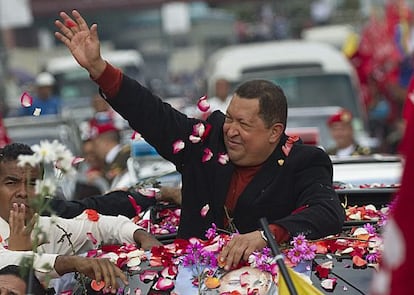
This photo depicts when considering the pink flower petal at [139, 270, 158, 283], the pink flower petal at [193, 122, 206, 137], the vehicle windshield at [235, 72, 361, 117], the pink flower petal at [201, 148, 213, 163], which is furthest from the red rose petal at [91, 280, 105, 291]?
the vehicle windshield at [235, 72, 361, 117]

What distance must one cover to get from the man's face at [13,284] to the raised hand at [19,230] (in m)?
0.24

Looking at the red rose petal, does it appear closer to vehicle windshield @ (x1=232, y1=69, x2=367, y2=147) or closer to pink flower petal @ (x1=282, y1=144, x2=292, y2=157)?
pink flower petal @ (x1=282, y1=144, x2=292, y2=157)

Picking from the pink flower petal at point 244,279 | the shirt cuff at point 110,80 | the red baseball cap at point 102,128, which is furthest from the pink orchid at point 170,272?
the red baseball cap at point 102,128

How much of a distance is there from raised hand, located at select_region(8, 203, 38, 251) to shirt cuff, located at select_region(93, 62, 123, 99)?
0.82 metres

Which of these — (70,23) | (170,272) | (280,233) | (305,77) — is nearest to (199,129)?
(70,23)

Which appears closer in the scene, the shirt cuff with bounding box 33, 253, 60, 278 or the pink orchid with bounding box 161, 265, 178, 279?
the shirt cuff with bounding box 33, 253, 60, 278

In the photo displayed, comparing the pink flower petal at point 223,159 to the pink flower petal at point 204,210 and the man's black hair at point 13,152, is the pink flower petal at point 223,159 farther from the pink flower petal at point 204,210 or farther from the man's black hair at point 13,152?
the man's black hair at point 13,152

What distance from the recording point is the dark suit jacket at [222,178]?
4930 mm

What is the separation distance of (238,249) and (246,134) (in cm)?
89

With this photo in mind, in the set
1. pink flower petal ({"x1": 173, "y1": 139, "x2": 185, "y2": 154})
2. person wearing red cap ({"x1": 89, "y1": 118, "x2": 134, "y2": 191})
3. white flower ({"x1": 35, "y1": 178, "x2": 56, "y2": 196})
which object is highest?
white flower ({"x1": 35, "y1": 178, "x2": 56, "y2": 196})

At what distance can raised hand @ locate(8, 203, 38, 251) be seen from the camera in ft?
14.7

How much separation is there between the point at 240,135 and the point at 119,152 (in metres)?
5.84

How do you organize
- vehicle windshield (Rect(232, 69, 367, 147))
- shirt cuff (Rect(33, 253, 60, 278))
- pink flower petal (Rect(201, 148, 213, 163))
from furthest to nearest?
vehicle windshield (Rect(232, 69, 367, 147)) < pink flower petal (Rect(201, 148, 213, 163)) < shirt cuff (Rect(33, 253, 60, 278))

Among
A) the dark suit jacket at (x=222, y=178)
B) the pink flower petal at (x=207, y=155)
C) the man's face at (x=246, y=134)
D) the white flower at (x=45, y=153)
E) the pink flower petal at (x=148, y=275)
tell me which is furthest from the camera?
the pink flower petal at (x=207, y=155)
